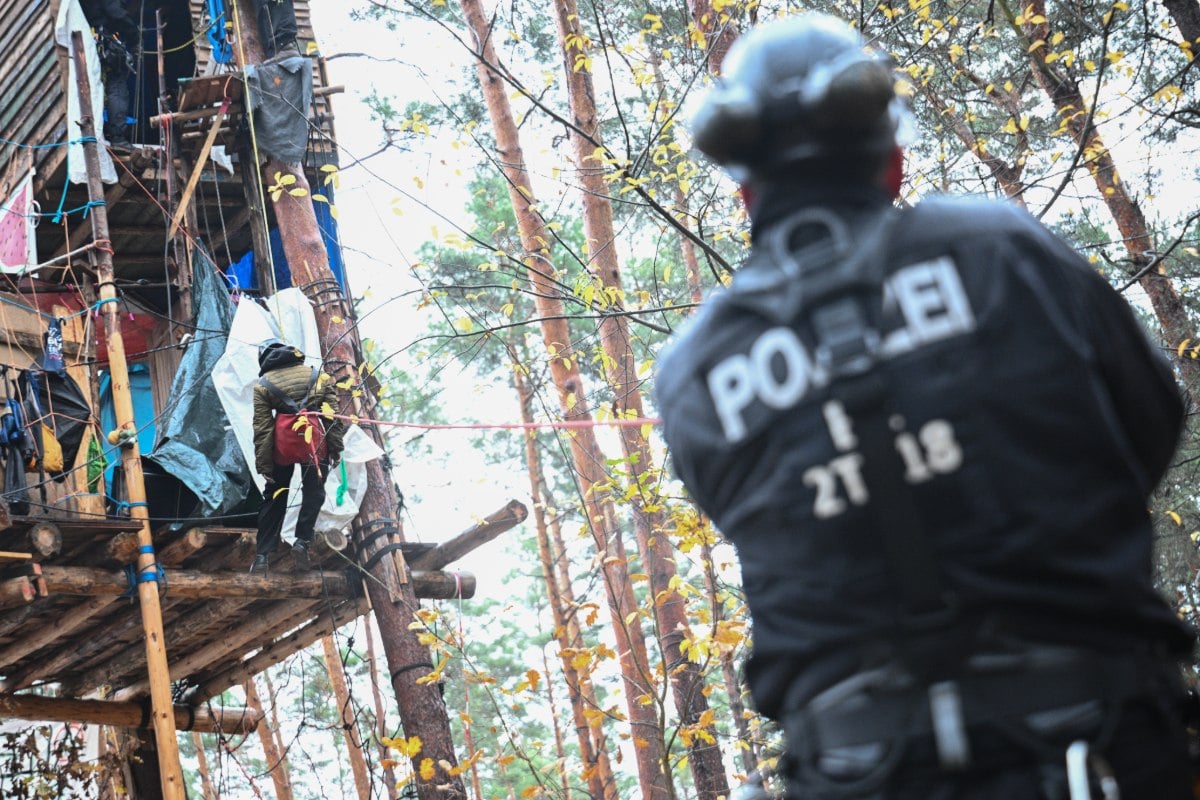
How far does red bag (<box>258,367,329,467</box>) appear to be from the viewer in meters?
9.27

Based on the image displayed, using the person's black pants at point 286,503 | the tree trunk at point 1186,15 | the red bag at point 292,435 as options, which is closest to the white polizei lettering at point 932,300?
the tree trunk at point 1186,15

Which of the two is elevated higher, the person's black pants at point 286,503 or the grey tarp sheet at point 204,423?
the grey tarp sheet at point 204,423

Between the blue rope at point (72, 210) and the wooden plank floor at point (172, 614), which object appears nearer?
→ the wooden plank floor at point (172, 614)

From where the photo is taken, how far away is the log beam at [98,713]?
11.2 m

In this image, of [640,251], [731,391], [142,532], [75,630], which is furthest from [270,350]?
[640,251]

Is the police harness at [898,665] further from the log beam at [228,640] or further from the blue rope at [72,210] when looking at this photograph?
the log beam at [228,640]

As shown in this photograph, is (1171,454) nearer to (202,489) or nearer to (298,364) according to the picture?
(298,364)

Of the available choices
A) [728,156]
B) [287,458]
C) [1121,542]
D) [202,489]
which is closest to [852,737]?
[1121,542]

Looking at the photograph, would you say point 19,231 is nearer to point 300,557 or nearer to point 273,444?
point 273,444

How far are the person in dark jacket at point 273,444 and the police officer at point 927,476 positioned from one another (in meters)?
7.26

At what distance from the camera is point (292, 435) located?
938 centimetres

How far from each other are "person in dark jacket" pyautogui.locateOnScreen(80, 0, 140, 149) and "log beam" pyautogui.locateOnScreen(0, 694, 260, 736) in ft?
17.6

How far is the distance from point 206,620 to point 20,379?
2.75 m

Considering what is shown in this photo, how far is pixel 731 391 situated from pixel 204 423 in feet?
31.8
